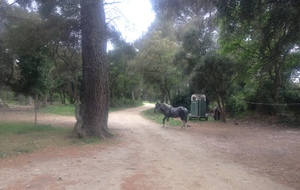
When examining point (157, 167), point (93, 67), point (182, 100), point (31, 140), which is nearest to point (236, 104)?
point (182, 100)

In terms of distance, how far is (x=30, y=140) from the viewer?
447 inches

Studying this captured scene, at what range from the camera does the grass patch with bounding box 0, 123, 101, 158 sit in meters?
9.52

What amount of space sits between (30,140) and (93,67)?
379 centimetres

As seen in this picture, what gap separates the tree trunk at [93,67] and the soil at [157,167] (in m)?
1.58

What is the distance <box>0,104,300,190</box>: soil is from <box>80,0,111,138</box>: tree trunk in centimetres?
158

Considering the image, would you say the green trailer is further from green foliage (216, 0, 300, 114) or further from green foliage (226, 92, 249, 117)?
green foliage (216, 0, 300, 114)

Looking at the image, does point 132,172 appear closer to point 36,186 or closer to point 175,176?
point 175,176

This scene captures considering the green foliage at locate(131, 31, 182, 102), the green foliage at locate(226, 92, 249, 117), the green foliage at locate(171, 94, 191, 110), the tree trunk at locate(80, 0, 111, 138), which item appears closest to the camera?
the tree trunk at locate(80, 0, 111, 138)

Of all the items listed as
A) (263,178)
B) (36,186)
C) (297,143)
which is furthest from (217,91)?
(36,186)

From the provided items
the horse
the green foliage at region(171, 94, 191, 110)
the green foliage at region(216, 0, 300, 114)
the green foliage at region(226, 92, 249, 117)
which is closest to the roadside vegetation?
the horse

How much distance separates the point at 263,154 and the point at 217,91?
509 inches

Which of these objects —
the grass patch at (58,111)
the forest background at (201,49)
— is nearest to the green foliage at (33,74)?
the forest background at (201,49)

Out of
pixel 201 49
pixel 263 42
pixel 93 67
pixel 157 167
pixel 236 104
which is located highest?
pixel 201 49

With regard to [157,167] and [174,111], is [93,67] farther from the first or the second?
[174,111]
